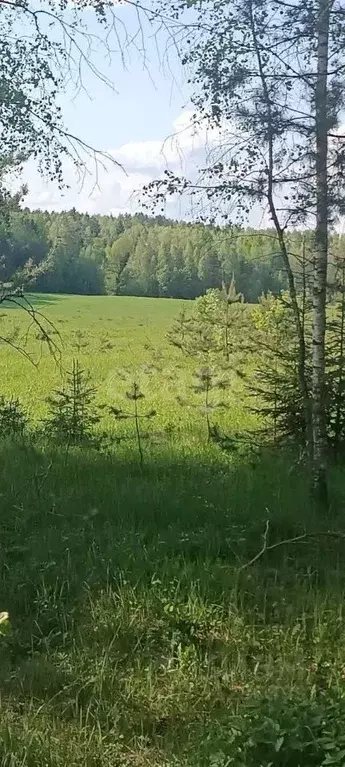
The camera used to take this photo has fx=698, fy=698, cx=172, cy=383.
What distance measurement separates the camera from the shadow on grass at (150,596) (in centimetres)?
398

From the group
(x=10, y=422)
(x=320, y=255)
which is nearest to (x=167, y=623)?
(x=320, y=255)

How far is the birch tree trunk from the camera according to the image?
7137mm

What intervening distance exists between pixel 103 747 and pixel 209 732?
0.54 m

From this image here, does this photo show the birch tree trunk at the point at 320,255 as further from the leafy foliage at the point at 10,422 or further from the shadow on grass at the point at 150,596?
the leafy foliage at the point at 10,422

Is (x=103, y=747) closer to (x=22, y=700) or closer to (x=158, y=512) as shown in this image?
(x=22, y=700)

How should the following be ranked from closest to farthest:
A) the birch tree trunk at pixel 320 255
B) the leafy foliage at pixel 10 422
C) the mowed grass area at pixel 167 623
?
the mowed grass area at pixel 167 623 → the birch tree trunk at pixel 320 255 → the leafy foliage at pixel 10 422

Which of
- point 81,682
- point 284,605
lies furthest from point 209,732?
point 284,605

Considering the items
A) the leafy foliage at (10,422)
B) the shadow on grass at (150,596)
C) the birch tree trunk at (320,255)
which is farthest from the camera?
the leafy foliage at (10,422)

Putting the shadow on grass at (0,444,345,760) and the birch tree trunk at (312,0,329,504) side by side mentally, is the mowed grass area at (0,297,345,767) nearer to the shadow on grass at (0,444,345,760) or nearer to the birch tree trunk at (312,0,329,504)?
the shadow on grass at (0,444,345,760)

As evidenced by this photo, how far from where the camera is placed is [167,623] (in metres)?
4.64

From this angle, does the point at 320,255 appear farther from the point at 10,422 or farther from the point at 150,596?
the point at 10,422

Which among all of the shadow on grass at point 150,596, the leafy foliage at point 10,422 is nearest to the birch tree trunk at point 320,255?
the shadow on grass at point 150,596

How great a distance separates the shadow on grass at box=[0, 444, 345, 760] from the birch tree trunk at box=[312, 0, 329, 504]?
0.50m

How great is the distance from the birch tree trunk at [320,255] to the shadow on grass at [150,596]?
503 mm
